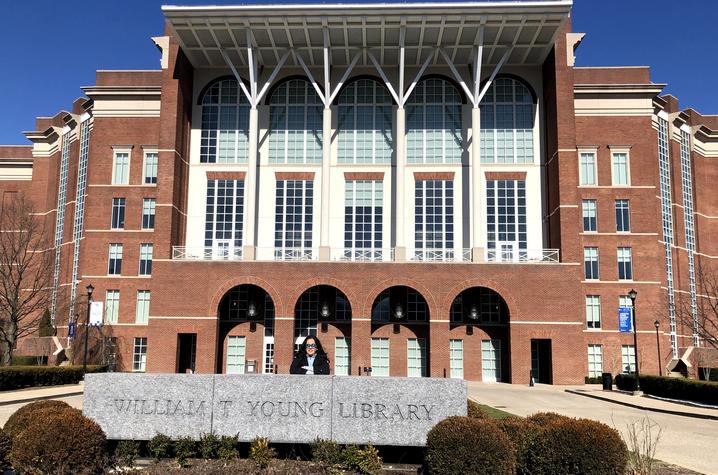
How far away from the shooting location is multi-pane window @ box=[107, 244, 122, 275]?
4309 cm

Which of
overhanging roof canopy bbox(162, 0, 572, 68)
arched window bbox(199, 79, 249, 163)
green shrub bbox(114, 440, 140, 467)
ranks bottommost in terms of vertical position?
green shrub bbox(114, 440, 140, 467)

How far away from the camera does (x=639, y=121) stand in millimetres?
42594

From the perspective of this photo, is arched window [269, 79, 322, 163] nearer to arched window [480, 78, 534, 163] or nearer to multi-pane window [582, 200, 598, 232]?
arched window [480, 78, 534, 163]

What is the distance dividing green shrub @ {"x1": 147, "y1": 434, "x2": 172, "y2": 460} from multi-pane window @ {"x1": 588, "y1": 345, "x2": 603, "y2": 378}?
34762mm

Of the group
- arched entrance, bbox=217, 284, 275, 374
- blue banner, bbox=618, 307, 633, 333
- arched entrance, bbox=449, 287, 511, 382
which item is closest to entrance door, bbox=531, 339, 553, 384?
arched entrance, bbox=449, 287, 511, 382

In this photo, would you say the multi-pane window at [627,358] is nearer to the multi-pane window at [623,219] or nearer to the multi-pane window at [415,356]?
the multi-pane window at [623,219]

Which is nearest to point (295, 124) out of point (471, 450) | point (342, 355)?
point (342, 355)

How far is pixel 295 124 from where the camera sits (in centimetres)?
4281

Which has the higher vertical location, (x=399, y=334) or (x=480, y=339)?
(x=399, y=334)

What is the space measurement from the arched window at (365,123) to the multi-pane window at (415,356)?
11475 mm

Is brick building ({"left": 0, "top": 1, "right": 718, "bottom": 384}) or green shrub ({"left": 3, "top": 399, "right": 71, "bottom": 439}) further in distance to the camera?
brick building ({"left": 0, "top": 1, "right": 718, "bottom": 384})

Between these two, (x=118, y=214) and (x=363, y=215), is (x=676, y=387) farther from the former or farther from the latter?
(x=118, y=214)

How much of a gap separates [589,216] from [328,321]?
17911 mm

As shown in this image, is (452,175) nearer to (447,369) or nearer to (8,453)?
(447,369)
